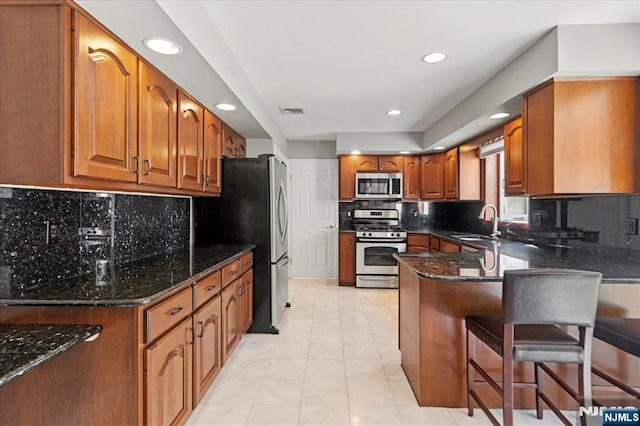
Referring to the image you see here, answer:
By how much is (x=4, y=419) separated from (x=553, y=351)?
90.9 inches

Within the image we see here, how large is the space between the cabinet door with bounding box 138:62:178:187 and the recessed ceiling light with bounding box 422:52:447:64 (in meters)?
1.82

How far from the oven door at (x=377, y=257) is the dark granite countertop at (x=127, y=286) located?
2.89 metres

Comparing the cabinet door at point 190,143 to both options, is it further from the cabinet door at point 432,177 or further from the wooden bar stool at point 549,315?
the cabinet door at point 432,177

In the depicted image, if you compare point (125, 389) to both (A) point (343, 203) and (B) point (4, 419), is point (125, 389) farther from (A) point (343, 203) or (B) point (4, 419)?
(A) point (343, 203)

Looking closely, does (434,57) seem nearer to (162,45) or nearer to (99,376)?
(162,45)

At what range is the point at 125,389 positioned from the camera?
1.29m

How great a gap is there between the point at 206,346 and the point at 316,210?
12.0 ft

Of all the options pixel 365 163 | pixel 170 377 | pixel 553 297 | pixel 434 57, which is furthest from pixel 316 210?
pixel 553 297

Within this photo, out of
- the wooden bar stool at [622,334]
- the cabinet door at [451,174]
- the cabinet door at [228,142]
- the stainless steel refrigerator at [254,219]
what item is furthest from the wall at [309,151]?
the wooden bar stool at [622,334]

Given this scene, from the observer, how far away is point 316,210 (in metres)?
5.50

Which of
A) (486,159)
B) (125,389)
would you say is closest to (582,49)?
(486,159)

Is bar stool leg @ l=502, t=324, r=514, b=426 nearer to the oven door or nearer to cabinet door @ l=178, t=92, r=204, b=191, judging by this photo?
cabinet door @ l=178, t=92, r=204, b=191

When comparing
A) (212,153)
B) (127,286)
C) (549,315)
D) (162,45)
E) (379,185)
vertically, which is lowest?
(549,315)

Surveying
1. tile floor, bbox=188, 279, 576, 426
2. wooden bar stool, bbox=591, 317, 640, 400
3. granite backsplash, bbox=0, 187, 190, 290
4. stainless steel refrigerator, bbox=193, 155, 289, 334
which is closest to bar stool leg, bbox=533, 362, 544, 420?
tile floor, bbox=188, 279, 576, 426
